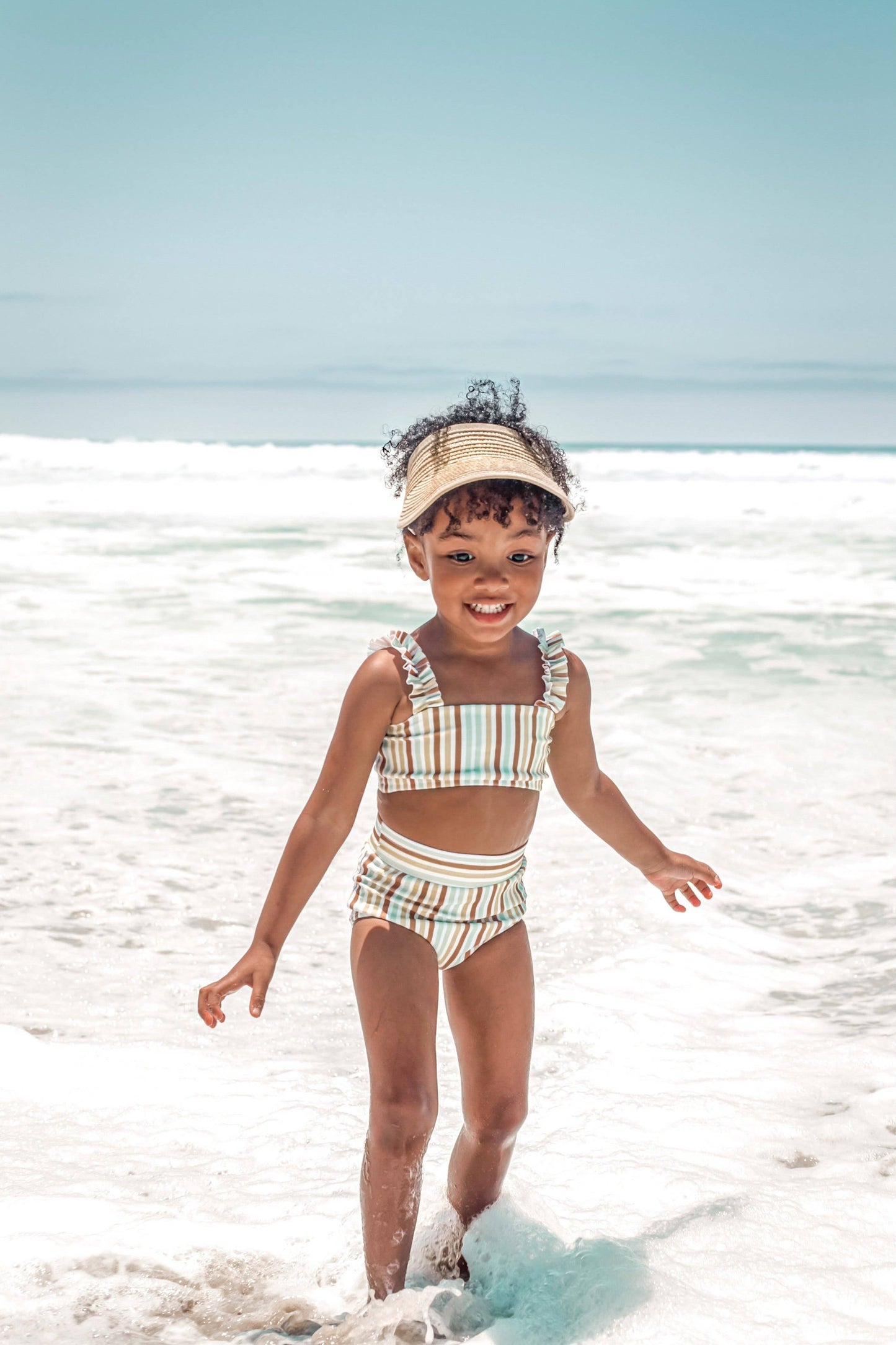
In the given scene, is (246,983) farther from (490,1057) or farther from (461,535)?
(461,535)

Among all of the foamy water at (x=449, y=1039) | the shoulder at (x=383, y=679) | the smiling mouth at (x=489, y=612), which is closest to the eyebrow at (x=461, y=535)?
the smiling mouth at (x=489, y=612)

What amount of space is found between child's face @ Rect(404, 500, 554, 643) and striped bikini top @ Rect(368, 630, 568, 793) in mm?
123

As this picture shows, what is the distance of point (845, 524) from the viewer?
21.4m

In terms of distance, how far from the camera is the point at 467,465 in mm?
2369

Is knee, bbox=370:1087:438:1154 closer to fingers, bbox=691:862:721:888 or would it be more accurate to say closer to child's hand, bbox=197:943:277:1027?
child's hand, bbox=197:943:277:1027

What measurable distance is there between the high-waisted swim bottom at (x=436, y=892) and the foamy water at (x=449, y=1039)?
1.91 feet

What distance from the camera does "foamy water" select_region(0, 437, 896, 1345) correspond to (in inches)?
96.0

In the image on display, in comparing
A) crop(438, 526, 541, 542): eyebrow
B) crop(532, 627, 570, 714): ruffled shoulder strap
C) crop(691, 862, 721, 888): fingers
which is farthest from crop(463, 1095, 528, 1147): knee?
crop(438, 526, 541, 542): eyebrow

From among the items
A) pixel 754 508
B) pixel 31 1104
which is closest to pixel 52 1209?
pixel 31 1104

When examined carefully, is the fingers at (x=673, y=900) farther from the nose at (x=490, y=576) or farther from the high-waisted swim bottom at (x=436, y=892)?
the nose at (x=490, y=576)

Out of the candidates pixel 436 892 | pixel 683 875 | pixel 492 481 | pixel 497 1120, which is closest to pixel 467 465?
pixel 492 481

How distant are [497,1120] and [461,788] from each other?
0.64 meters

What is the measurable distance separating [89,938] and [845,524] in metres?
19.3

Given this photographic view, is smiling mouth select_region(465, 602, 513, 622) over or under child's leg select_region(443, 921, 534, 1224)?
over
